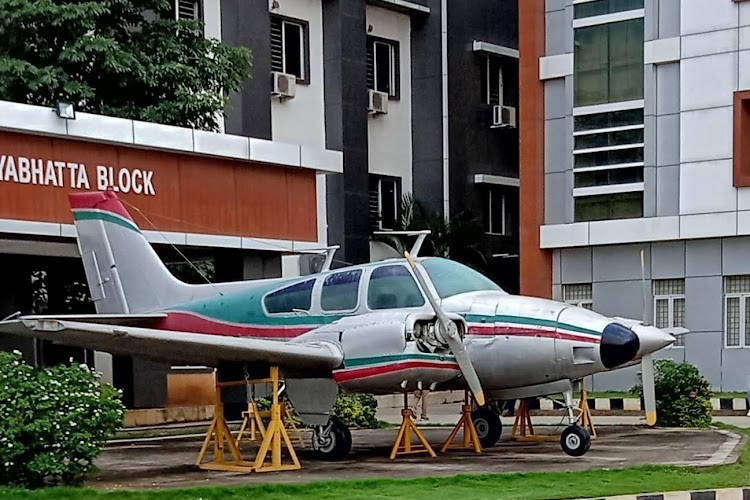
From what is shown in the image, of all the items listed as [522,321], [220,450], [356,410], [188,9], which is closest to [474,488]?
[522,321]

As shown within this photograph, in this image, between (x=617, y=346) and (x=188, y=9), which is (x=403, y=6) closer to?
(x=188, y=9)

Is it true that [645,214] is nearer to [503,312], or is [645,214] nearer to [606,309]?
[606,309]

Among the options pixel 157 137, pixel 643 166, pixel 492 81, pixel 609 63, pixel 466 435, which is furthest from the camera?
pixel 492 81

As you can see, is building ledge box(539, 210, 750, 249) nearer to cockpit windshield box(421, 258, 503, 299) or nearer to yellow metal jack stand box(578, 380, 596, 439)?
yellow metal jack stand box(578, 380, 596, 439)

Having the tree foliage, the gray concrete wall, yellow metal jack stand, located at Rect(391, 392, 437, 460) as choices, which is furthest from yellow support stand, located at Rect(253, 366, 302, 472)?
the gray concrete wall

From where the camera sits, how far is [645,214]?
29594mm

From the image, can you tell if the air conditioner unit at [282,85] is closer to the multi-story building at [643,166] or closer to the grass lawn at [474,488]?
the multi-story building at [643,166]

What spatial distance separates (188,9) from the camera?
2912 cm

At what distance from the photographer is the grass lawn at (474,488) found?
11.5 metres

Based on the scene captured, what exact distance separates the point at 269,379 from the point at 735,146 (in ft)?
56.2

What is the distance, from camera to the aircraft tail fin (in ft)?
59.8

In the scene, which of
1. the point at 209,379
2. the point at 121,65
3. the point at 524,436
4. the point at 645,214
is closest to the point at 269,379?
the point at 524,436

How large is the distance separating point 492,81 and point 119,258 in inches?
834

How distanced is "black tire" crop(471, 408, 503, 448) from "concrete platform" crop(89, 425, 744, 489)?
0.17m
